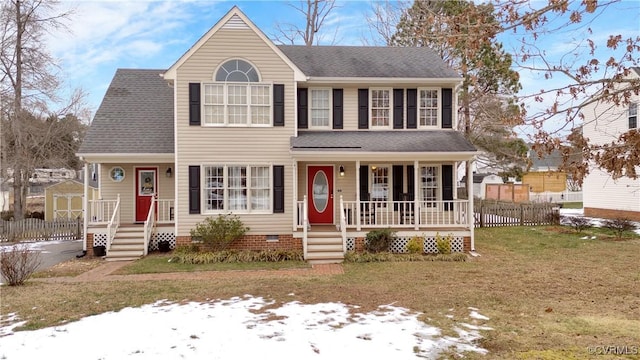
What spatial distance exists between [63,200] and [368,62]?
842 inches

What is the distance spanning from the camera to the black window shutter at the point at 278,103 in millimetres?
13195

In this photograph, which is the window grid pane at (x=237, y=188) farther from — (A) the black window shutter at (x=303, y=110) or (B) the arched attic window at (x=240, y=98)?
(A) the black window shutter at (x=303, y=110)

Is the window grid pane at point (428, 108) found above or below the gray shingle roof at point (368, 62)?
below

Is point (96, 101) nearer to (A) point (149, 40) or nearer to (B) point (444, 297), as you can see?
(A) point (149, 40)

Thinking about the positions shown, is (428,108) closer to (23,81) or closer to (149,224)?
(149,224)

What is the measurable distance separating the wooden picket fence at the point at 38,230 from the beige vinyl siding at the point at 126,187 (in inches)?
177

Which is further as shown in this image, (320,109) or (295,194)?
(320,109)

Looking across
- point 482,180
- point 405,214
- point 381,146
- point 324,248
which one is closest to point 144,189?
point 324,248

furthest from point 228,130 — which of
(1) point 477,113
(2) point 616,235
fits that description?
(2) point 616,235

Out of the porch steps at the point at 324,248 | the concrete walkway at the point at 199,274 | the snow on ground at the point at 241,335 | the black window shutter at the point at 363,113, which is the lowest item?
the concrete walkway at the point at 199,274

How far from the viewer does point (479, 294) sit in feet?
26.8

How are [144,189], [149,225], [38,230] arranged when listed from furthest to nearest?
[38,230] → [144,189] → [149,225]

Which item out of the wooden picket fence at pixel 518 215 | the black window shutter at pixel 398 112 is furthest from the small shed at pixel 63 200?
the wooden picket fence at pixel 518 215

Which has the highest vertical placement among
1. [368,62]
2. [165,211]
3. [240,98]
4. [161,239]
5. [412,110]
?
[368,62]
